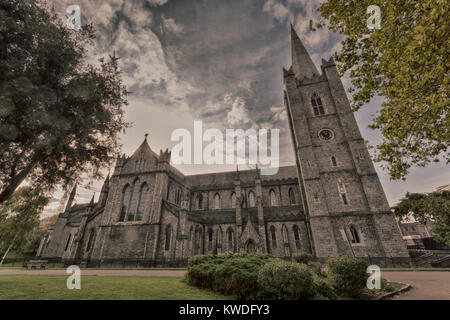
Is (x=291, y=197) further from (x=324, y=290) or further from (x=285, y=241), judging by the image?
(x=324, y=290)

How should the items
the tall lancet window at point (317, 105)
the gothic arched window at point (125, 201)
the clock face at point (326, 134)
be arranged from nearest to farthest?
1. the clock face at point (326, 134)
2. the gothic arched window at point (125, 201)
3. the tall lancet window at point (317, 105)

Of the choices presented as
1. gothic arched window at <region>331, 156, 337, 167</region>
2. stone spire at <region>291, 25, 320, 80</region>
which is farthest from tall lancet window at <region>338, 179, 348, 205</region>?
stone spire at <region>291, 25, 320, 80</region>

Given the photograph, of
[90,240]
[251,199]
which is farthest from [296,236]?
[90,240]

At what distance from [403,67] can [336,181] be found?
1951cm

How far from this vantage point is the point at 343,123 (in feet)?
82.5

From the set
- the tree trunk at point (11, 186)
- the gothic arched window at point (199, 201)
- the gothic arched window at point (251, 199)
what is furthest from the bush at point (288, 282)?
the gothic arched window at point (199, 201)

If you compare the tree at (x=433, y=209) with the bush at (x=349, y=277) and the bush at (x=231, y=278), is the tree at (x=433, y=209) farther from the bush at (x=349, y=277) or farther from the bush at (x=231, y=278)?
the bush at (x=231, y=278)

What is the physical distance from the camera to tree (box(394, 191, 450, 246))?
23.3 meters

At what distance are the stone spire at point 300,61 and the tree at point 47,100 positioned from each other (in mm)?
29011

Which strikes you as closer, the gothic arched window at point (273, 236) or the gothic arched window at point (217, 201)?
the gothic arched window at point (273, 236)

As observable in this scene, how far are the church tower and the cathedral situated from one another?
10 cm

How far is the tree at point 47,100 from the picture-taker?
26.3 ft

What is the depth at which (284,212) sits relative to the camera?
28.0 m
